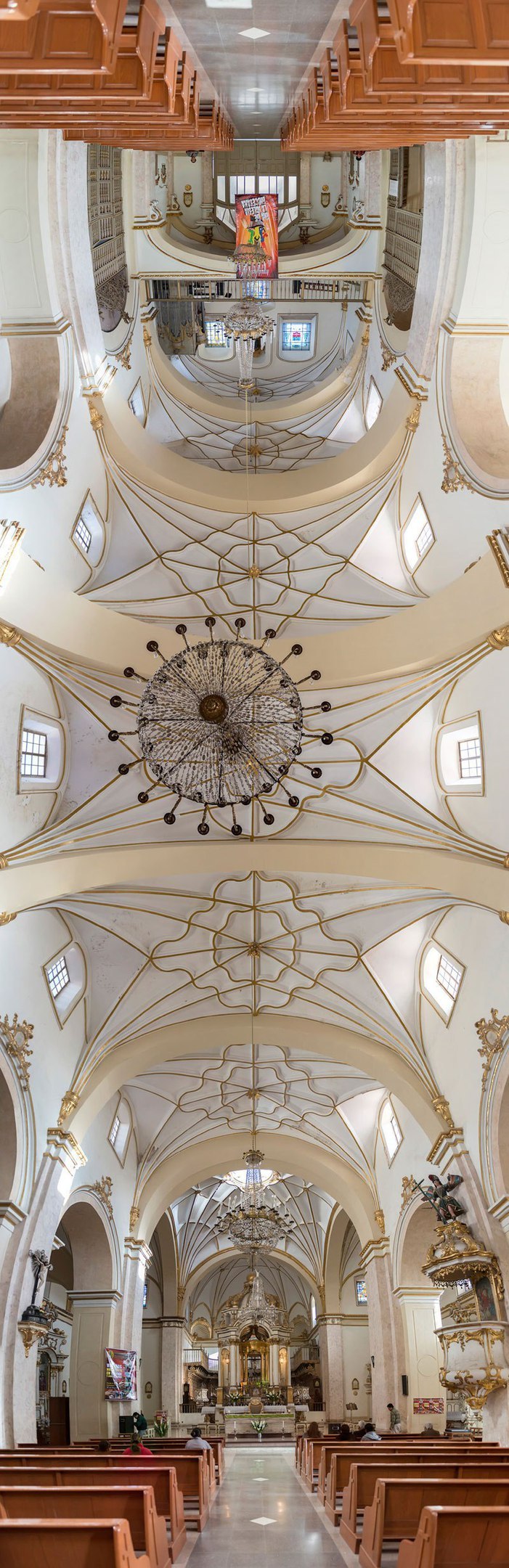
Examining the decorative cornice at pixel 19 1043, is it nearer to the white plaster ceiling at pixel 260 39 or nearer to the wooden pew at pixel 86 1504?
the wooden pew at pixel 86 1504

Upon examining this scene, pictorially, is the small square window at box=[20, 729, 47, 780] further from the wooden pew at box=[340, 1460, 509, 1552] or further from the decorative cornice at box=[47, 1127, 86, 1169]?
the wooden pew at box=[340, 1460, 509, 1552]

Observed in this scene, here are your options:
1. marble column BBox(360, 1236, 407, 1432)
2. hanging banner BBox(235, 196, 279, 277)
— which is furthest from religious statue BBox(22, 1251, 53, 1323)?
hanging banner BBox(235, 196, 279, 277)

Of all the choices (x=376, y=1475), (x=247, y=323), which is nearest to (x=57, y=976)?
(x=376, y=1475)

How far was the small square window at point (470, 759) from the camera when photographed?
1534 centimetres

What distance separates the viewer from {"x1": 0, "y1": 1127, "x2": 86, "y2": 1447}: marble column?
604 inches

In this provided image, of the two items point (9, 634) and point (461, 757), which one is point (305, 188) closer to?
point (461, 757)

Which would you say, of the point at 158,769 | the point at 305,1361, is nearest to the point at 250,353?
the point at 158,769

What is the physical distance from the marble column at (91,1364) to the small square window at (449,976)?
430 inches

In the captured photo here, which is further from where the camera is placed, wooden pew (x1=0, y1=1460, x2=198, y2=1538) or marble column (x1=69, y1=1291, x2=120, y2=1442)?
marble column (x1=69, y1=1291, x2=120, y2=1442)

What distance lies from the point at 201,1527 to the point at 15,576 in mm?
11550

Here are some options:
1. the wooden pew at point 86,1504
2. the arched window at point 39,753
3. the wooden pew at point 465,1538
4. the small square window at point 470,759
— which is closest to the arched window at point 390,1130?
the small square window at point 470,759

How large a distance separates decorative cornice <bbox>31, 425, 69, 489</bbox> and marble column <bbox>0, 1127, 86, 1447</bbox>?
10.6 meters

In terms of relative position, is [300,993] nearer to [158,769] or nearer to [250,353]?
[158,769]

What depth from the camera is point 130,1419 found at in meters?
22.1
